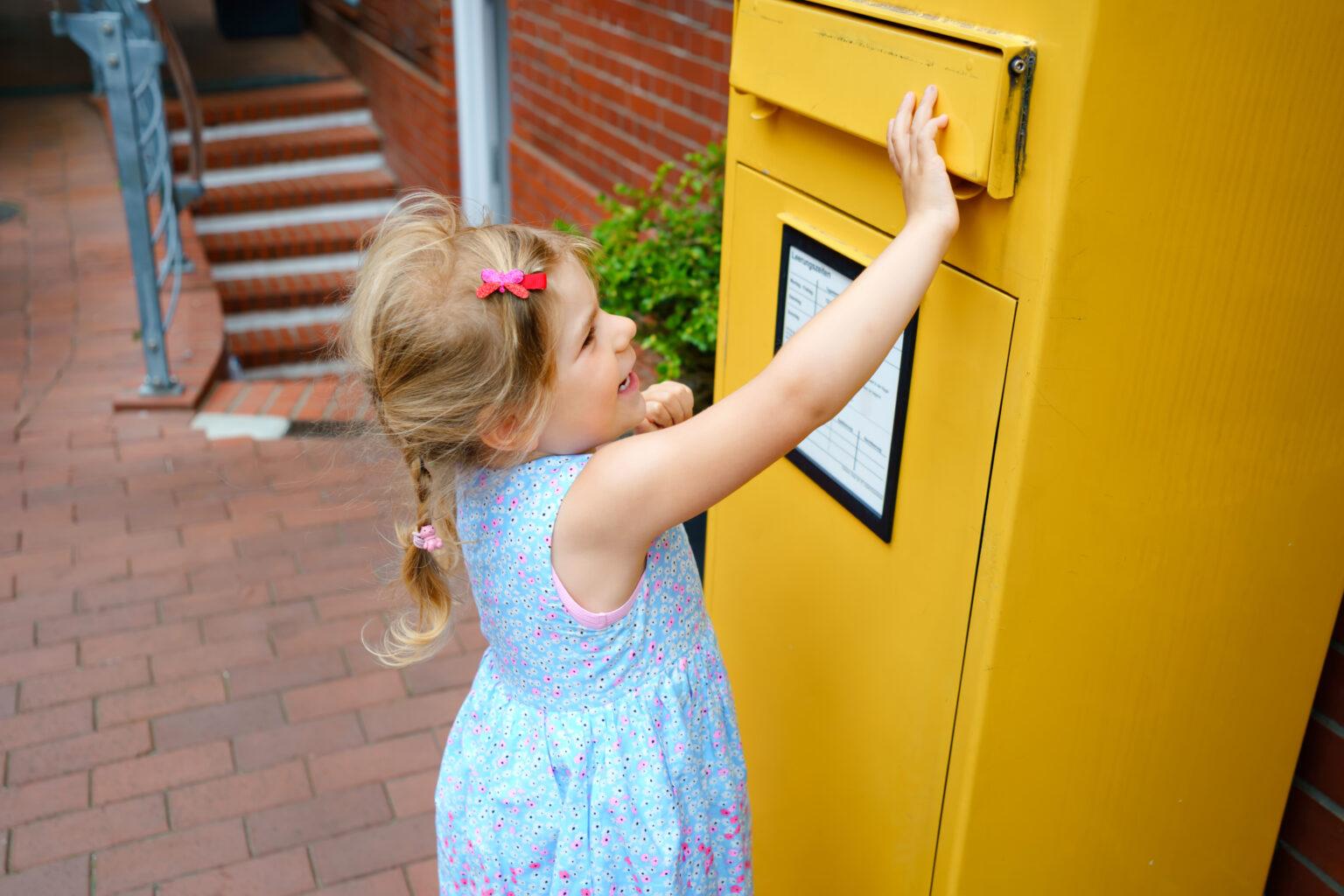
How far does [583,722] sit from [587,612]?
0.60ft

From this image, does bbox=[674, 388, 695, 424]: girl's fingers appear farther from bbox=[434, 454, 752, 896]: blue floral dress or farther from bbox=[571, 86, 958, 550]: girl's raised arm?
bbox=[571, 86, 958, 550]: girl's raised arm

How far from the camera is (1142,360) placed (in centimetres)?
134

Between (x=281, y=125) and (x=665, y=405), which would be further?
(x=281, y=125)

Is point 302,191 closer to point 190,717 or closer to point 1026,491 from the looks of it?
point 190,717

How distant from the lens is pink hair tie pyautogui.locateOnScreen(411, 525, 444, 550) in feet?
5.61

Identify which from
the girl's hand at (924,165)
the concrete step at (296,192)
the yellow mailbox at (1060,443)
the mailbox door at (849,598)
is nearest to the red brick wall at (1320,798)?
the yellow mailbox at (1060,443)

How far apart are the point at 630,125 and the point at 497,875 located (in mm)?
3263

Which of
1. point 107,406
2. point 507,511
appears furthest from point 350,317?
point 107,406

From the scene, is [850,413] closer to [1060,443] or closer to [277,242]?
[1060,443]

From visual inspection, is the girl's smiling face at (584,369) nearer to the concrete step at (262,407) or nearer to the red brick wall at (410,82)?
the concrete step at (262,407)

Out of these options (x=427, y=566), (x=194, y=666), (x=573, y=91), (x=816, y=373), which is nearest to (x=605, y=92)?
(x=573, y=91)

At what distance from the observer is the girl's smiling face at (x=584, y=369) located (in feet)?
4.92

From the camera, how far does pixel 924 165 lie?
4.32 feet

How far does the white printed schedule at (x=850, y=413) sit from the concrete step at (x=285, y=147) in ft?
21.6
